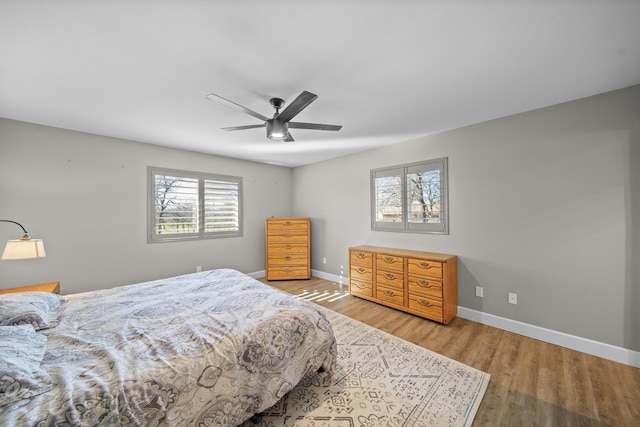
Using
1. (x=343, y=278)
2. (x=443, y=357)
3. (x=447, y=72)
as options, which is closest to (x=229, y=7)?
(x=447, y=72)

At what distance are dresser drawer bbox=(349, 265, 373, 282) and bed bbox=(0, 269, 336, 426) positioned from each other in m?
1.88

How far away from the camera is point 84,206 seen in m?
3.24

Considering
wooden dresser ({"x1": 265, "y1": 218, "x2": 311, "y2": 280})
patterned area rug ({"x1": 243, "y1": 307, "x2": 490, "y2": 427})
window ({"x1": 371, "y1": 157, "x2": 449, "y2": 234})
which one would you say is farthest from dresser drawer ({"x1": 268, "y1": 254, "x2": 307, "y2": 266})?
patterned area rug ({"x1": 243, "y1": 307, "x2": 490, "y2": 427})

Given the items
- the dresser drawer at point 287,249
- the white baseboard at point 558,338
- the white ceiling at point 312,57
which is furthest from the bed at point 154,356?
the dresser drawer at point 287,249

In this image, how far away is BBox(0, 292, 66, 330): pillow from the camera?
1.55 meters

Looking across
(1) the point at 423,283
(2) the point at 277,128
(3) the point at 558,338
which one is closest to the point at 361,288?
(1) the point at 423,283

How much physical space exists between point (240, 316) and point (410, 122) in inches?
111

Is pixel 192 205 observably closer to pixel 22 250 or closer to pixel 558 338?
pixel 22 250

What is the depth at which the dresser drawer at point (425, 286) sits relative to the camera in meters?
2.96

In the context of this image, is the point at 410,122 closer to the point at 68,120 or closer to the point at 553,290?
the point at 553,290

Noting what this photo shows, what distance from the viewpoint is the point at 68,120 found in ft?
9.36

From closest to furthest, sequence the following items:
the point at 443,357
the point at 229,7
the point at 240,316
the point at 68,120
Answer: the point at 229,7 < the point at 240,316 < the point at 443,357 < the point at 68,120

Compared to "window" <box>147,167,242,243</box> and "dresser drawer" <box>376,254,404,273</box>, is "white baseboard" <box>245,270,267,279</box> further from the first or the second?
"dresser drawer" <box>376,254,404,273</box>

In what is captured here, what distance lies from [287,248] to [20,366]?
3.85 metres
